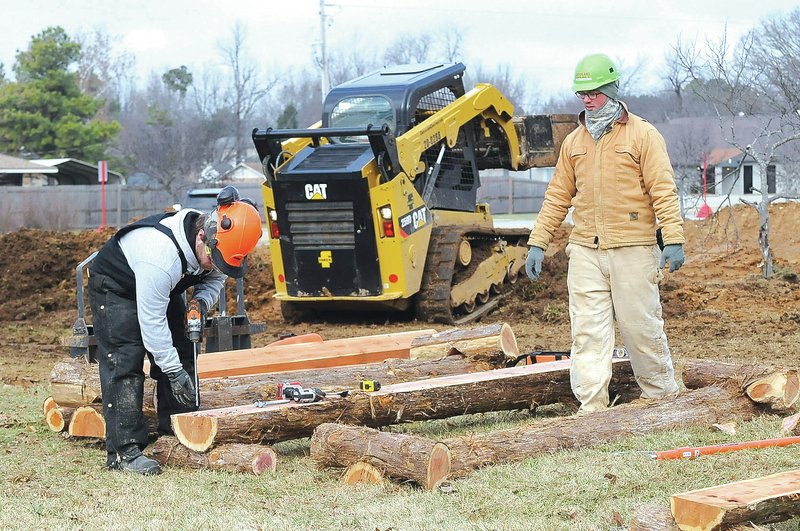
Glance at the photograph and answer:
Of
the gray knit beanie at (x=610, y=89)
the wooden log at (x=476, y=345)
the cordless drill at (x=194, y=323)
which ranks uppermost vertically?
the gray knit beanie at (x=610, y=89)

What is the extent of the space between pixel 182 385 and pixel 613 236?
9.21ft

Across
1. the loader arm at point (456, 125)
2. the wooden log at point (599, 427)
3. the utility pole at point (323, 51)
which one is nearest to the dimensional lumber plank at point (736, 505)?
the wooden log at point (599, 427)

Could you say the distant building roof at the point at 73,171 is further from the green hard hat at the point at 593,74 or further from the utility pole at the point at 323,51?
the green hard hat at the point at 593,74

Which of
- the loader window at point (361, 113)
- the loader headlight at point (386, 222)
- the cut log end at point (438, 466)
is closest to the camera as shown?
the cut log end at point (438, 466)

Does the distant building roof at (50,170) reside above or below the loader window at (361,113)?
above

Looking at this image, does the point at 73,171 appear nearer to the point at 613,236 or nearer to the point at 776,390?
the point at 613,236

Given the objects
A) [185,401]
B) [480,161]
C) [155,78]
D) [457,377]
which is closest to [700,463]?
[457,377]

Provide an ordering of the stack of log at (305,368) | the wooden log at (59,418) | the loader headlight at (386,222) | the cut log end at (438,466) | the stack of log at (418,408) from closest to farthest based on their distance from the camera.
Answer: the cut log end at (438,466) < the stack of log at (418,408) < the stack of log at (305,368) < the wooden log at (59,418) < the loader headlight at (386,222)

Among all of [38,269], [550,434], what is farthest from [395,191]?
[38,269]

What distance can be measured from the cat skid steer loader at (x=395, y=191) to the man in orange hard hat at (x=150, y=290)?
5.62m

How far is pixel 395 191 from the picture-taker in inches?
485

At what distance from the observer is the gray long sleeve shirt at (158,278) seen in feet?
20.5

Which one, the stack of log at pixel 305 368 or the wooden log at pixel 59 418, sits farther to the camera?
the wooden log at pixel 59 418

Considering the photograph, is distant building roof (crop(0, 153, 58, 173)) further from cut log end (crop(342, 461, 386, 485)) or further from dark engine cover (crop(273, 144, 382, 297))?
cut log end (crop(342, 461, 386, 485))
